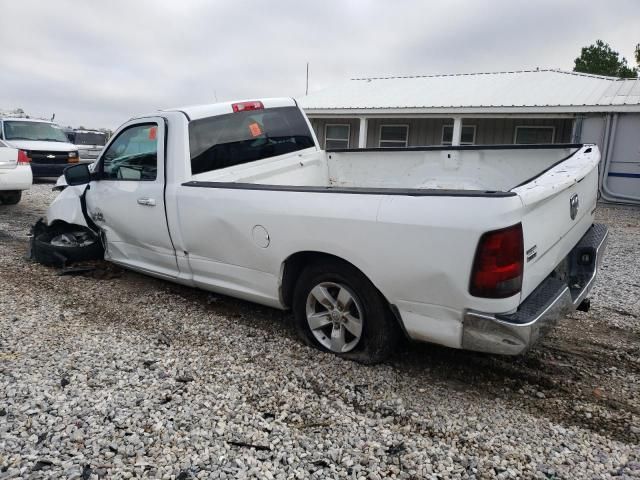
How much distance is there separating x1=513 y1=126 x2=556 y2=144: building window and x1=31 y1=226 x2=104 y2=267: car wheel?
517 inches

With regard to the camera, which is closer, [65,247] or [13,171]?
[65,247]

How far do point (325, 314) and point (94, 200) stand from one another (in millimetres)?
2964

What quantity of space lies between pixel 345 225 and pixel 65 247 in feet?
12.6

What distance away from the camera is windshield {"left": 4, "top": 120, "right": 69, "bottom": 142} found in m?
13.7

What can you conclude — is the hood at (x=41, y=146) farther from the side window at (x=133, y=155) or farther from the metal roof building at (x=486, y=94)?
the side window at (x=133, y=155)

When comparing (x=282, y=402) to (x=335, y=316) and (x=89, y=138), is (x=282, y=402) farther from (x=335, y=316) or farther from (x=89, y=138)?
(x=89, y=138)

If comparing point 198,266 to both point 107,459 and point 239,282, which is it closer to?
point 239,282

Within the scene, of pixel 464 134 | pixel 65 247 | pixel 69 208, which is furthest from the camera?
pixel 464 134

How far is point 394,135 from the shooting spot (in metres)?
16.9

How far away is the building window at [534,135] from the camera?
576 inches

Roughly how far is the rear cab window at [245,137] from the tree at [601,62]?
3372 centimetres

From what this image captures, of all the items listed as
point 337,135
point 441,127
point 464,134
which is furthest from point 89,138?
point 464,134

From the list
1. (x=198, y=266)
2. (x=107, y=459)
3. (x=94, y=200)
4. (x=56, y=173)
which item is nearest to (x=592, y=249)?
(x=198, y=266)

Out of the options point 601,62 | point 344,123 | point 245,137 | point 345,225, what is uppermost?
point 601,62
